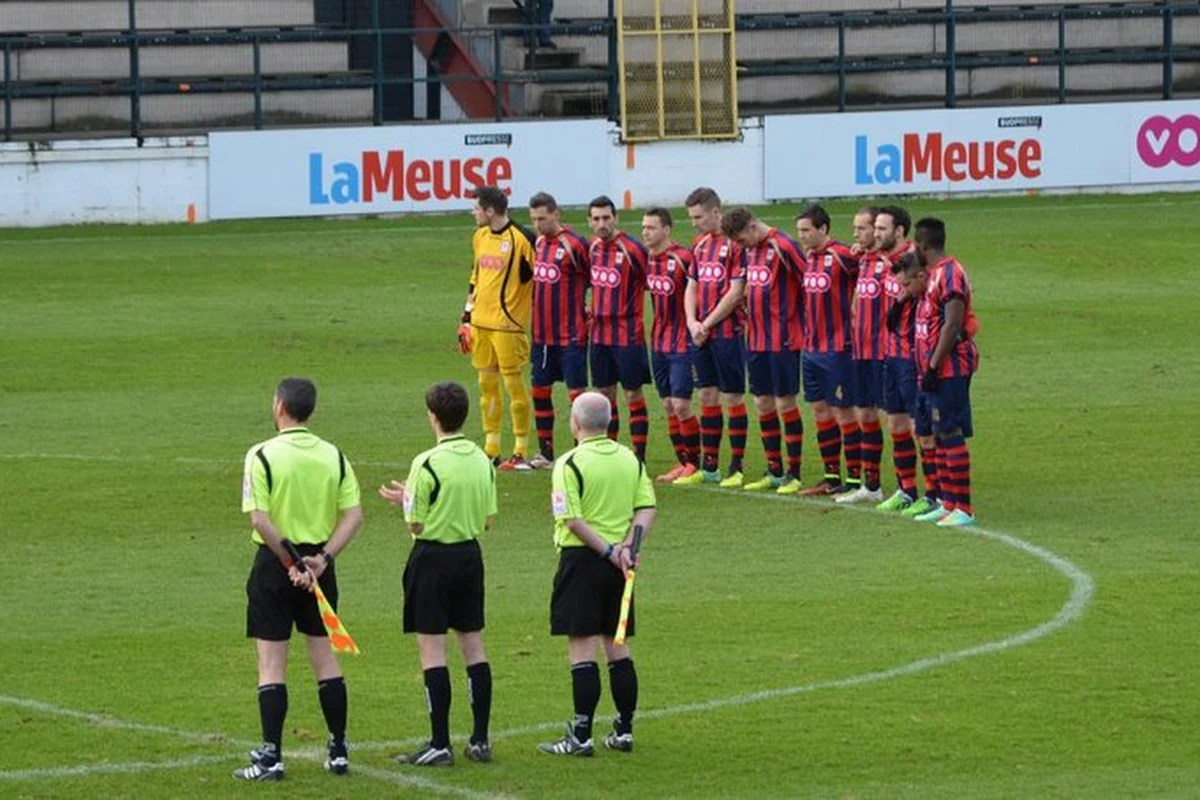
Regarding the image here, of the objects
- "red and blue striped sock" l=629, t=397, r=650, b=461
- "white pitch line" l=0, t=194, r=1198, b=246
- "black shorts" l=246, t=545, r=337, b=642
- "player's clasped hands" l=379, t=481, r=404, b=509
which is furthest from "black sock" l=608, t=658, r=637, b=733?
"white pitch line" l=0, t=194, r=1198, b=246

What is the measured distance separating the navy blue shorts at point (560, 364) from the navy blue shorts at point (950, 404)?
11.9 ft

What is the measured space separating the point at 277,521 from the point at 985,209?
2401cm

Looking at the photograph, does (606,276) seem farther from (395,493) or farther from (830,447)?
(395,493)

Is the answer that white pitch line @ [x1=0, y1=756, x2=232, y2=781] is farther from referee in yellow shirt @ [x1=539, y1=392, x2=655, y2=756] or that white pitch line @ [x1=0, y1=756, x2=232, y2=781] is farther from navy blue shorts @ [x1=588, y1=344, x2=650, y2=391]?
navy blue shorts @ [x1=588, y1=344, x2=650, y2=391]

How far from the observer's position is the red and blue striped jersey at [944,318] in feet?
51.7

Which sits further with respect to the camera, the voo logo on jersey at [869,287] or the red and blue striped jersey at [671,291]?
the red and blue striped jersey at [671,291]

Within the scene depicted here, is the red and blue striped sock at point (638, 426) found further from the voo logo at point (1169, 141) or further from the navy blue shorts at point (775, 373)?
the voo logo at point (1169, 141)

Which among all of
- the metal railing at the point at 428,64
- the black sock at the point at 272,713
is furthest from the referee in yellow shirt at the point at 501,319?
the metal railing at the point at 428,64

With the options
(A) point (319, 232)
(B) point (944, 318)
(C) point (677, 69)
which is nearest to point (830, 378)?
(B) point (944, 318)

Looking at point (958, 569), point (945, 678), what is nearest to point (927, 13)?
point (958, 569)

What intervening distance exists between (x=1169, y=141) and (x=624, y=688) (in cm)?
2610

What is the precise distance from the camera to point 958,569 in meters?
14.9

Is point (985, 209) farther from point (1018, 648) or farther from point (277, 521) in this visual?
point (277, 521)

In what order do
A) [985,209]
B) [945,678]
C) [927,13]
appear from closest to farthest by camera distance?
[945,678]
[985,209]
[927,13]
